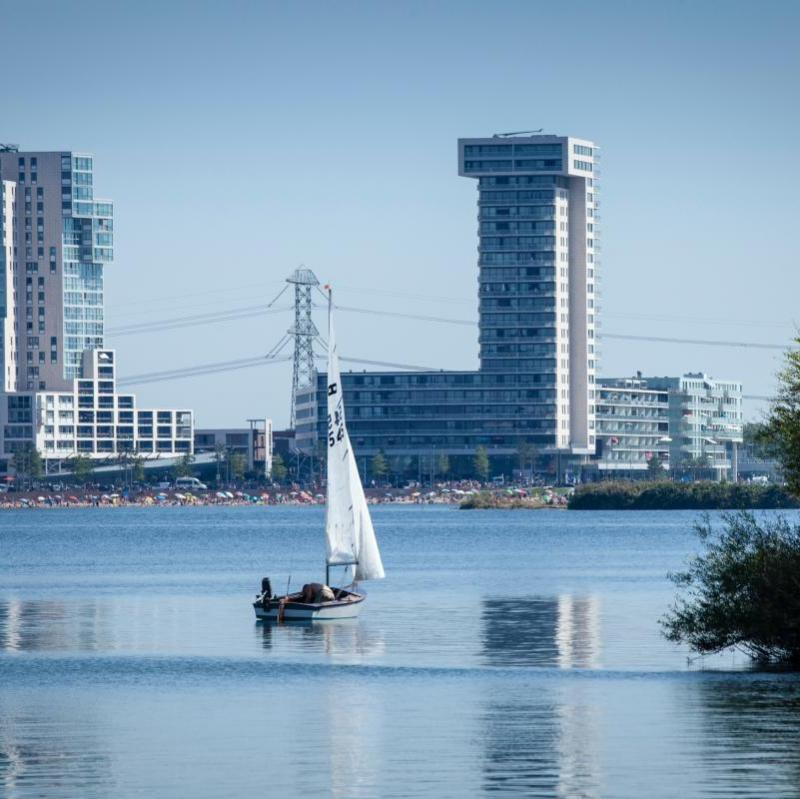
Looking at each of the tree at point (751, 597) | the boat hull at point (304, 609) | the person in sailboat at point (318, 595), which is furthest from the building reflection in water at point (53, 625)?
the tree at point (751, 597)

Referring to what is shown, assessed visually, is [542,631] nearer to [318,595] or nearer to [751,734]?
[318,595]

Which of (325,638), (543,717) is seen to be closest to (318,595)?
(325,638)

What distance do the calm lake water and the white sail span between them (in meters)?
3.35

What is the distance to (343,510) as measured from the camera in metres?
88.8

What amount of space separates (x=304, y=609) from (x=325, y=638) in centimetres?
551

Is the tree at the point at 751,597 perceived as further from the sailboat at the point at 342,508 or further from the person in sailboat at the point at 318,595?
the sailboat at the point at 342,508

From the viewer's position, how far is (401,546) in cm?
17962

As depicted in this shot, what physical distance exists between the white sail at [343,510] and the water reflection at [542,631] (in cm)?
583

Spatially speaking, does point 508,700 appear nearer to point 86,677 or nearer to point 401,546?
point 86,677

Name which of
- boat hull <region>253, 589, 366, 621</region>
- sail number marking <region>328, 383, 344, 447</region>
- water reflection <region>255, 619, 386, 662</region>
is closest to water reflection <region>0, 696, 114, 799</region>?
water reflection <region>255, 619, 386, 662</region>

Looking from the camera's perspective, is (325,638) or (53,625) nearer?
(325,638)

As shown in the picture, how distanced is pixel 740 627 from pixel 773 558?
2640 mm

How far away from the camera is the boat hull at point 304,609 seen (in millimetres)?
82312

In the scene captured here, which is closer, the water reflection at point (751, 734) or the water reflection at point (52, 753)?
the water reflection at point (52, 753)
